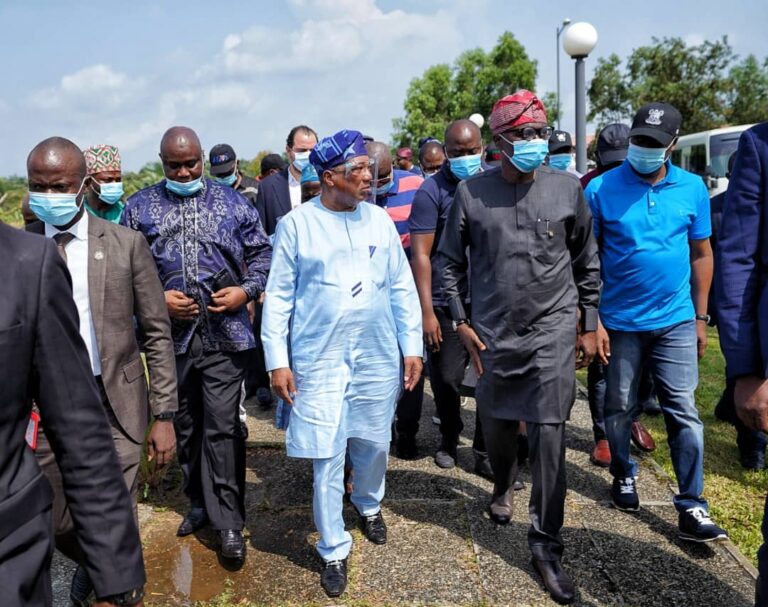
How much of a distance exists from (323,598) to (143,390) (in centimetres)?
126

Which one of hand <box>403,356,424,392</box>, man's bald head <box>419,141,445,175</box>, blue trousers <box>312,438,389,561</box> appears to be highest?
man's bald head <box>419,141,445,175</box>

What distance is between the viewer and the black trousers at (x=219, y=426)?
380cm

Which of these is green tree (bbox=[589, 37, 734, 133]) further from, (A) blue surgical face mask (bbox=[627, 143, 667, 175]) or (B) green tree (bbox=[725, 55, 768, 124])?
(A) blue surgical face mask (bbox=[627, 143, 667, 175])

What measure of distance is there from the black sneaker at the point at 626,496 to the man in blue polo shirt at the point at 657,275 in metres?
0.34

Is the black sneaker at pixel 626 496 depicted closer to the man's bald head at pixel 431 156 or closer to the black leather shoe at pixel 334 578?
the black leather shoe at pixel 334 578

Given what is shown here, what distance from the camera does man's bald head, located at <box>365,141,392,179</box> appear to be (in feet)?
17.0

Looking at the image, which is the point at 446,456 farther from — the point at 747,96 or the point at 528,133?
the point at 747,96

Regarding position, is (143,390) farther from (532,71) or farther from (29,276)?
(532,71)

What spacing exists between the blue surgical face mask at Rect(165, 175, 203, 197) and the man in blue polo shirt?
83.7 inches

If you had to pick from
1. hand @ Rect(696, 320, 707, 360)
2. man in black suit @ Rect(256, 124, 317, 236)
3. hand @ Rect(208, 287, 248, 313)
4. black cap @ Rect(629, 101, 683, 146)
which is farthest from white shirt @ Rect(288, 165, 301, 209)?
hand @ Rect(696, 320, 707, 360)

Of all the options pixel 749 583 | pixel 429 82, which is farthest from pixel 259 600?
pixel 429 82

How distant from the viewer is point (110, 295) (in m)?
2.97

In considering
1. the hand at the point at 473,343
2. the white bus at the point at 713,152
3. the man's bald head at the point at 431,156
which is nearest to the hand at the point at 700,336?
the hand at the point at 473,343

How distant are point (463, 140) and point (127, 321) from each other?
104 inches
